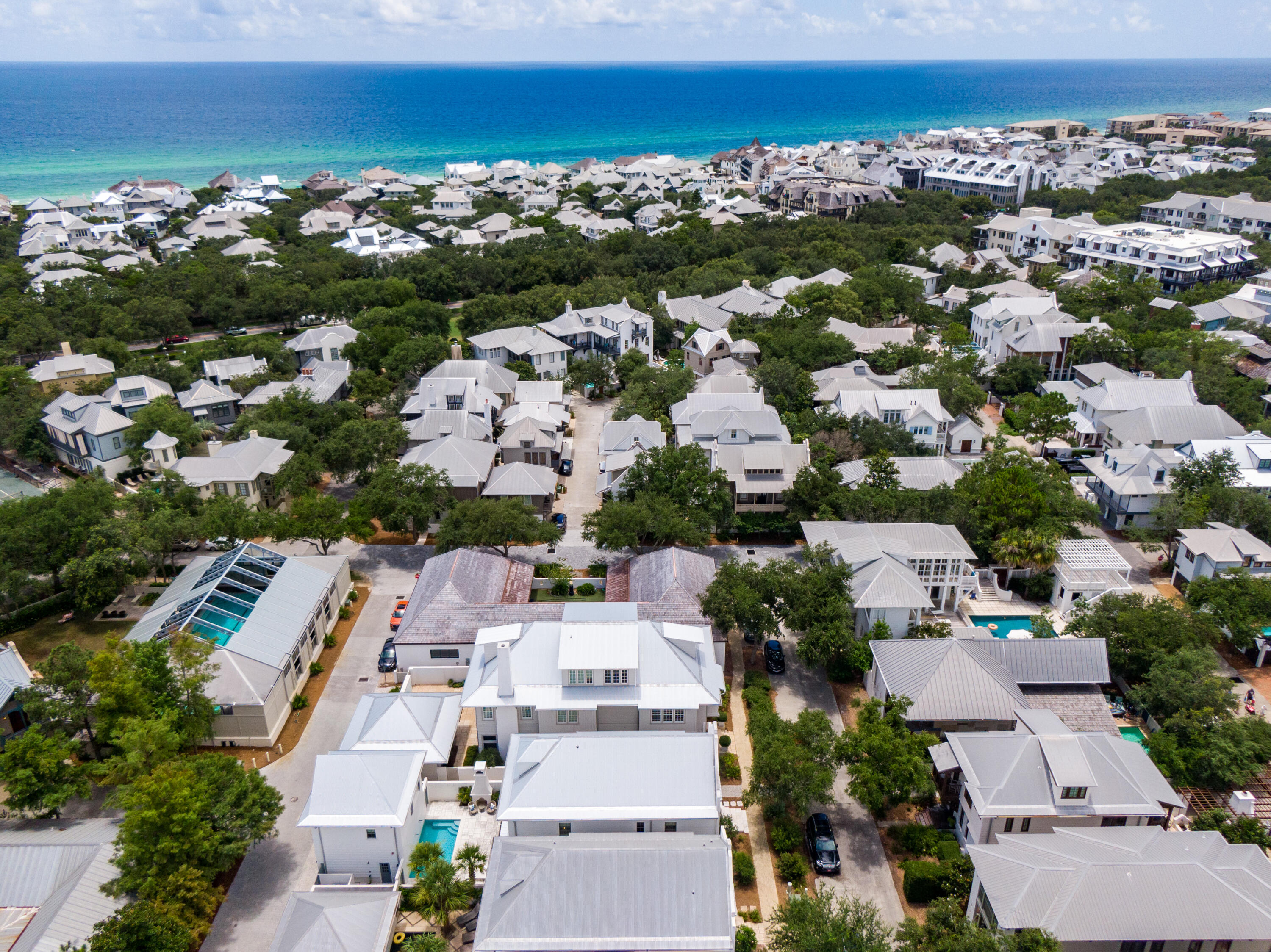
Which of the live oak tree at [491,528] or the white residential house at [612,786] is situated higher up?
the live oak tree at [491,528]

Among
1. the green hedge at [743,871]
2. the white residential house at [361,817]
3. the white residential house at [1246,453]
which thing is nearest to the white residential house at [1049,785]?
the green hedge at [743,871]

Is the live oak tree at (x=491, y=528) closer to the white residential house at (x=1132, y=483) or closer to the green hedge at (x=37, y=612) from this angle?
the green hedge at (x=37, y=612)

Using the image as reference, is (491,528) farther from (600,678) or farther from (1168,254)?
(1168,254)

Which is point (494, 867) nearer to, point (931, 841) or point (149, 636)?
point (931, 841)

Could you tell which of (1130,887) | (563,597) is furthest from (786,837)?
(563,597)

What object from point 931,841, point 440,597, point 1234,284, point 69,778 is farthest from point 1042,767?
point 1234,284

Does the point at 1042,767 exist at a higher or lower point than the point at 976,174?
lower
